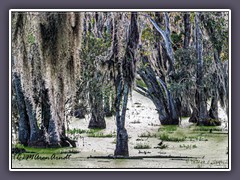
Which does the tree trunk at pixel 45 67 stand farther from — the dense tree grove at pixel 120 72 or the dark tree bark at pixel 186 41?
the dark tree bark at pixel 186 41

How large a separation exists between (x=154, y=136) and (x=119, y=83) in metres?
0.56

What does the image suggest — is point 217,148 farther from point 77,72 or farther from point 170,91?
point 77,72

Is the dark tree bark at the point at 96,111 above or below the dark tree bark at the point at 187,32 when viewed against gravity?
below

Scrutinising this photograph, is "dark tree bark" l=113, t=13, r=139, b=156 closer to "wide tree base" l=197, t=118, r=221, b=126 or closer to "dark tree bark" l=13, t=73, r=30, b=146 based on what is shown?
"wide tree base" l=197, t=118, r=221, b=126

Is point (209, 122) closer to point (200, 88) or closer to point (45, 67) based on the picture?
point (200, 88)

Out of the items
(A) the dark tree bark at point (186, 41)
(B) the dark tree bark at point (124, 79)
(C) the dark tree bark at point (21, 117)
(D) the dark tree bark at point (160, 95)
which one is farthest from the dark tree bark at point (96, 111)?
(A) the dark tree bark at point (186, 41)

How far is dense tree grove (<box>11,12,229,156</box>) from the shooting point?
4.19 meters

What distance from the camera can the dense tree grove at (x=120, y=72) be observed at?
4188 millimetres

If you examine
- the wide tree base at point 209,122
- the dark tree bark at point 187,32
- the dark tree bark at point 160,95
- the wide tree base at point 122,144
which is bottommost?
the wide tree base at point 122,144

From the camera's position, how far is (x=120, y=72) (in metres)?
4.41

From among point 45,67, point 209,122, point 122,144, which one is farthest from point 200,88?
point 45,67

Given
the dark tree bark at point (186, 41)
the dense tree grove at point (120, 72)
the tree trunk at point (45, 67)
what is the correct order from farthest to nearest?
the dark tree bark at point (186, 41) < the dense tree grove at point (120, 72) < the tree trunk at point (45, 67)

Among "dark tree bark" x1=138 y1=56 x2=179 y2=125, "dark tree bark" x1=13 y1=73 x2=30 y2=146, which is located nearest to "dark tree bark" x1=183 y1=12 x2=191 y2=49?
"dark tree bark" x1=138 y1=56 x2=179 y2=125
